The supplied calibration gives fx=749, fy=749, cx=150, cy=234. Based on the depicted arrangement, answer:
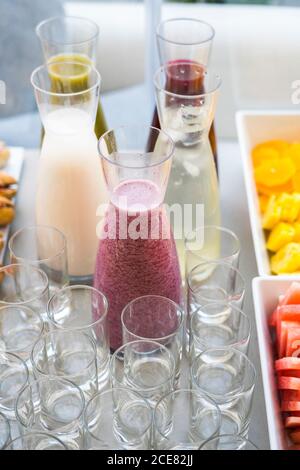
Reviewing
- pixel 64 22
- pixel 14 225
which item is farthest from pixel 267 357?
pixel 64 22

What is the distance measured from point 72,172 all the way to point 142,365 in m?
0.25

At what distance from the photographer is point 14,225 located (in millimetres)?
1083

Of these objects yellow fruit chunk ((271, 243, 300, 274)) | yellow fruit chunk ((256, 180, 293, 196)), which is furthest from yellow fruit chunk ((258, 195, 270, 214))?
yellow fruit chunk ((271, 243, 300, 274))

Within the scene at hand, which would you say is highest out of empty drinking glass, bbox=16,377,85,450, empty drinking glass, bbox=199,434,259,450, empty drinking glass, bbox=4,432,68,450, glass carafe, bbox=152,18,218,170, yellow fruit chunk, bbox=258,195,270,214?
glass carafe, bbox=152,18,218,170

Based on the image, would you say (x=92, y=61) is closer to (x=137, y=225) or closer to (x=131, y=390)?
(x=137, y=225)

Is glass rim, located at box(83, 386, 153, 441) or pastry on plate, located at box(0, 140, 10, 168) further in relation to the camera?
pastry on plate, located at box(0, 140, 10, 168)

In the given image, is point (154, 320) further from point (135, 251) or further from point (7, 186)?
point (7, 186)

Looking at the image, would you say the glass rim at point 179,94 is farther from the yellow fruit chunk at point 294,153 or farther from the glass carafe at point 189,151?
the yellow fruit chunk at point 294,153

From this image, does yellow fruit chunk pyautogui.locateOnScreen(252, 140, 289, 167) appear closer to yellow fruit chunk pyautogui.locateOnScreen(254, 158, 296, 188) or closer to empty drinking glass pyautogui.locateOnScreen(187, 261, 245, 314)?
yellow fruit chunk pyautogui.locateOnScreen(254, 158, 296, 188)

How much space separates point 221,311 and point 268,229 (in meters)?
0.22

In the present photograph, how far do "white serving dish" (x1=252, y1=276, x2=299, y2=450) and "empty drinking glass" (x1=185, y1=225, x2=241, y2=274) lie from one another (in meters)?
0.05

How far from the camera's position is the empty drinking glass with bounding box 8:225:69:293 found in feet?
2.97

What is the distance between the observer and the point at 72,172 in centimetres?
91

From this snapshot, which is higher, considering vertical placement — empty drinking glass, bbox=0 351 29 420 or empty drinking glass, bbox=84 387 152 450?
empty drinking glass, bbox=0 351 29 420
